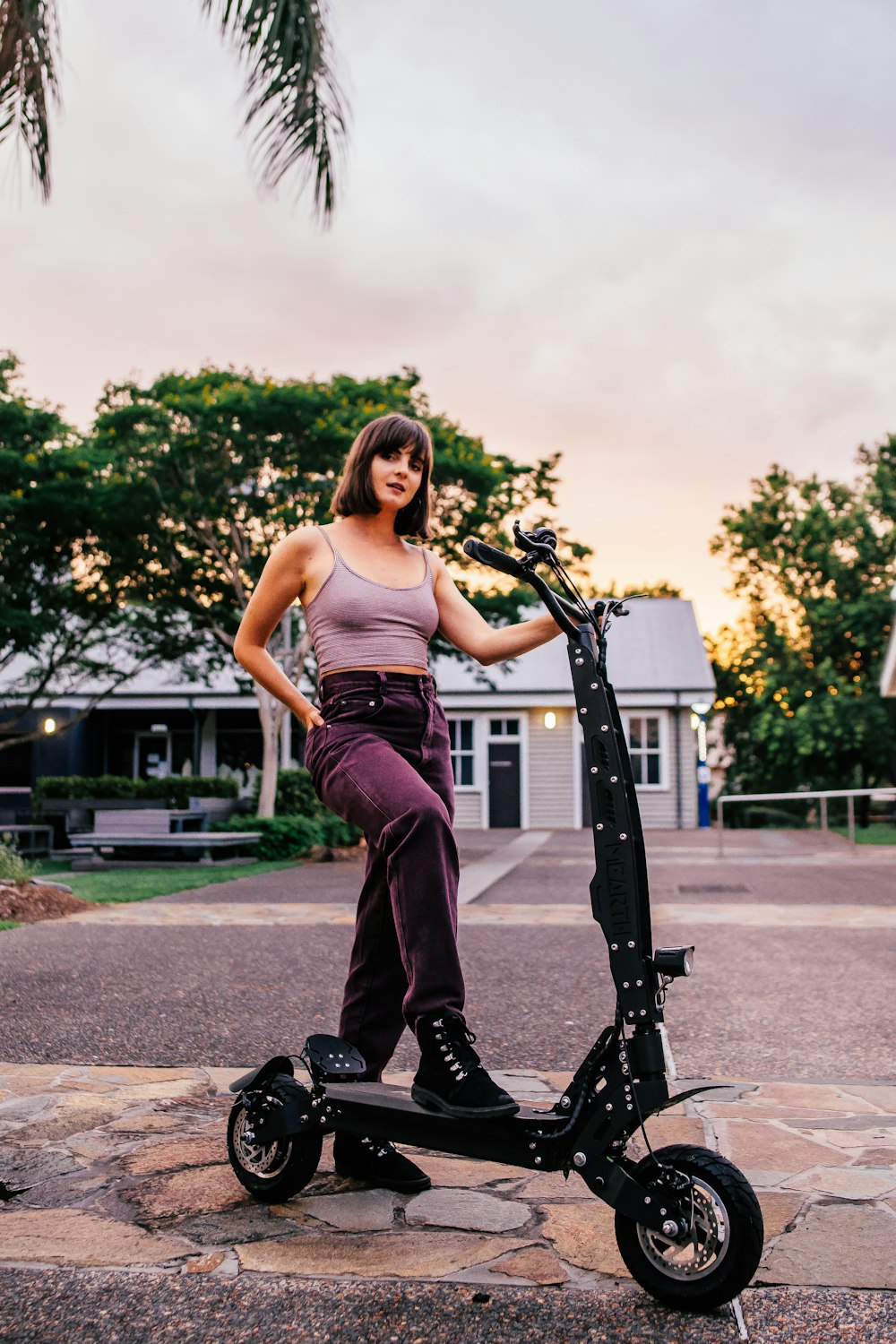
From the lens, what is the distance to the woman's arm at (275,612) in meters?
2.83

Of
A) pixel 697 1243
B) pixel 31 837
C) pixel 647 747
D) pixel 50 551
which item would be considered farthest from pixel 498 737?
pixel 697 1243

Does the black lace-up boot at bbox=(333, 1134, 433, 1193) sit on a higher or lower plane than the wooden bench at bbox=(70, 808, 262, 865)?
lower

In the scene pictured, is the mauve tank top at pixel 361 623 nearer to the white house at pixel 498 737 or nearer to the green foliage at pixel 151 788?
the green foliage at pixel 151 788

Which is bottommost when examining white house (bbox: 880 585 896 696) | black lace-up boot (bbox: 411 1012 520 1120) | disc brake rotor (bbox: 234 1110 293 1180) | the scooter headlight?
disc brake rotor (bbox: 234 1110 293 1180)

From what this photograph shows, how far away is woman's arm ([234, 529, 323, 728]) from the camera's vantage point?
2.83 meters

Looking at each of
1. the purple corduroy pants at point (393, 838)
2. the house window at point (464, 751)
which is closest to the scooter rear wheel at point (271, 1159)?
the purple corduroy pants at point (393, 838)

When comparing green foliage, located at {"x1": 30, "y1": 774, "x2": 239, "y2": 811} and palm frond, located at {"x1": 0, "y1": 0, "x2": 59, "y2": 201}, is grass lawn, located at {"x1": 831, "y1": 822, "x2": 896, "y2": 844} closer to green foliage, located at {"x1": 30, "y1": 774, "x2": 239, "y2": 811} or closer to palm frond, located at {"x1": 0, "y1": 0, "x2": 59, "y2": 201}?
green foliage, located at {"x1": 30, "y1": 774, "x2": 239, "y2": 811}

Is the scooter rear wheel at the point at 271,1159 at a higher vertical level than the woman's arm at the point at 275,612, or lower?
lower

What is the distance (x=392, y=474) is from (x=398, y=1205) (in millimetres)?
1695

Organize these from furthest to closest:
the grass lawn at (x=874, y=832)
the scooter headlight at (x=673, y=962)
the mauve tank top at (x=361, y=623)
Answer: the grass lawn at (x=874, y=832), the mauve tank top at (x=361, y=623), the scooter headlight at (x=673, y=962)

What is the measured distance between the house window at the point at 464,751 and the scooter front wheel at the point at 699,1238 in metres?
26.7

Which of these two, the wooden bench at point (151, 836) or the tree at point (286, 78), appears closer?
the tree at point (286, 78)

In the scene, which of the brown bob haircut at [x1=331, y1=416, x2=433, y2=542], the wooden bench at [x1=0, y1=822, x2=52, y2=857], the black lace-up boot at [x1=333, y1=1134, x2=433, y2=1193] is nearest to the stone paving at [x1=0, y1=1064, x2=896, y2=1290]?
the black lace-up boot at [x1=333, y1=1134, x2=433, y2=1193]

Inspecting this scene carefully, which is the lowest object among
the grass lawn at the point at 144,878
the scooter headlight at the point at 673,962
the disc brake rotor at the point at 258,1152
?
the grass lawn at the point at 144,878
